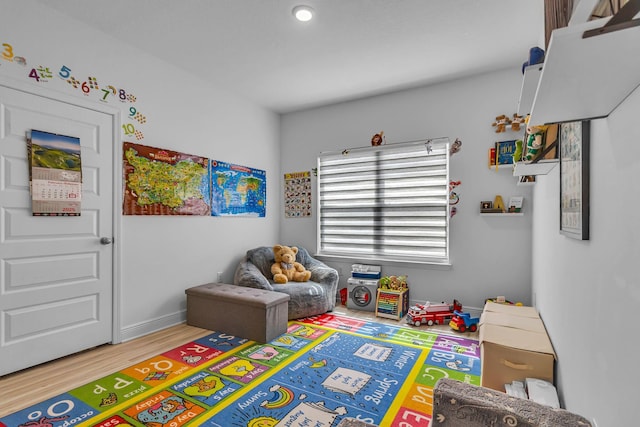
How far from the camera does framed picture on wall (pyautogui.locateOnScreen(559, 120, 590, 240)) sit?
1197 millimetres

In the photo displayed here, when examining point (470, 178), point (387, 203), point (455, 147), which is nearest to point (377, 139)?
point (387, 203)

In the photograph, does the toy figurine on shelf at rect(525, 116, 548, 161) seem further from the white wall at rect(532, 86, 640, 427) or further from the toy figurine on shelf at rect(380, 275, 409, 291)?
the toy figurine on shelf at rect(380, 275, 409, 291)

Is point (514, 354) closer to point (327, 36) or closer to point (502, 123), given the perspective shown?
point (502, 123)

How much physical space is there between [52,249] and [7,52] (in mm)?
1415

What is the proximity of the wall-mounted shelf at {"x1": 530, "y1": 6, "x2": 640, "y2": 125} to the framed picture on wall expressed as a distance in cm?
25

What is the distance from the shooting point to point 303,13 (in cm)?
248

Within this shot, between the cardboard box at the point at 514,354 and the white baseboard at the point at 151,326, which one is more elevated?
the cardboard box at the point at 514,354

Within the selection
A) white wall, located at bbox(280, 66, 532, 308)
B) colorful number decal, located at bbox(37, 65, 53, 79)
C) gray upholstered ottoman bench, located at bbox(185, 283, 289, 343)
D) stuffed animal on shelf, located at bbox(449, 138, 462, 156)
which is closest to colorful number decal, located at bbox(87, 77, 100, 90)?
colorful number decal, located at bbox(37, 65, 53, 79)

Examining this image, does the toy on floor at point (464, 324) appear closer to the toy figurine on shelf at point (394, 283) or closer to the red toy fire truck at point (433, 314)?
the red toy fire truck at point (433, 314)

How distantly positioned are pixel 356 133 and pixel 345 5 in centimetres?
199

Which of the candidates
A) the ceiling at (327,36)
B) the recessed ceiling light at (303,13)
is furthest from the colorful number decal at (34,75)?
the recessed ceiling light at (303,13)

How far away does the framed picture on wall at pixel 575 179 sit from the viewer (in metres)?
1.20

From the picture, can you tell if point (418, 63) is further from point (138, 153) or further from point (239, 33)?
point (138, 153)

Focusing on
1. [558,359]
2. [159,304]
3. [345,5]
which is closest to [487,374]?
[558,359]
